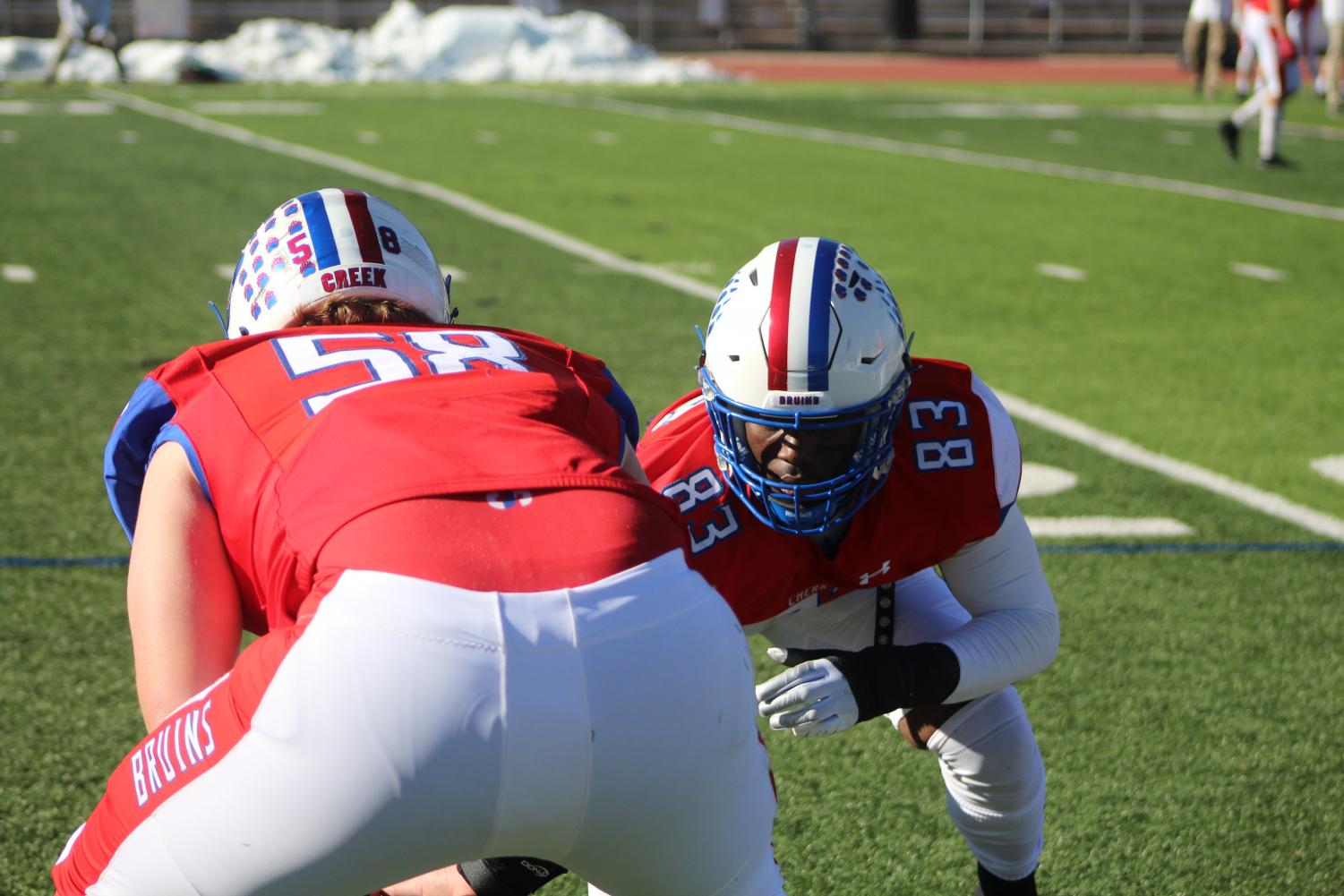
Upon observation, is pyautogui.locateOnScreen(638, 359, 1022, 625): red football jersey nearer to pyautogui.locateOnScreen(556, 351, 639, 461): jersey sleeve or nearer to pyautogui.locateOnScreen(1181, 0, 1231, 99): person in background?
pyautogui.locateOnScreen(556, 351, 639, 461): jersey sleeve

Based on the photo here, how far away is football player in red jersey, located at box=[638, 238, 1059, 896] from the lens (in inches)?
94.2

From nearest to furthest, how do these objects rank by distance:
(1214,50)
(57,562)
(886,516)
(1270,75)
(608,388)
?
(608,388) < (886,516) < (57,562) < (1270,75) < (1214,50)

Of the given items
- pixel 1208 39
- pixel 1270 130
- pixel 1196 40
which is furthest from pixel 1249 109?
pixel 1196 40

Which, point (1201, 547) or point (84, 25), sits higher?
point (84, 25)

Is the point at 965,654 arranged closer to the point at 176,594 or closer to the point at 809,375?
the point at 809,375

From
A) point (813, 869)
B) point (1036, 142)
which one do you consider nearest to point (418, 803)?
point (813, 869)

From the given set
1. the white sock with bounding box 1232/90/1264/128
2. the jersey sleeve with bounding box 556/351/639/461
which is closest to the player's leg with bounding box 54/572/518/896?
the jersey sleeve with bounding box 556/351/639/461

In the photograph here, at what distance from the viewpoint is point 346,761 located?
158cm

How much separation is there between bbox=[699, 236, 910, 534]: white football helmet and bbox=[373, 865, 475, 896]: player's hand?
2.29 feet

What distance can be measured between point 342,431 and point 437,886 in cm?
90

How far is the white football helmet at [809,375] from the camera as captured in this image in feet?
7.84

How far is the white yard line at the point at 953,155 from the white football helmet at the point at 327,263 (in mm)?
9224

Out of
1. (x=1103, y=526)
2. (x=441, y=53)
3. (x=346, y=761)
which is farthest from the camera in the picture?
(x=441, y=53)

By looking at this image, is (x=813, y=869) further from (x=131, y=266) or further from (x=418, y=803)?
(x=131, y=266)
